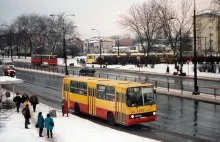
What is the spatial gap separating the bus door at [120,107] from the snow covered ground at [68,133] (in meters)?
0.95

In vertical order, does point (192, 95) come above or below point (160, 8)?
below

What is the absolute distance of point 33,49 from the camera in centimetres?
13000

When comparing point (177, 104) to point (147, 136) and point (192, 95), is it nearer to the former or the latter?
point (192, 95)

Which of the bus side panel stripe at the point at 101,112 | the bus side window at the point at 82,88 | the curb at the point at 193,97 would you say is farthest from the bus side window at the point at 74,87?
the curb at the point at 193,97

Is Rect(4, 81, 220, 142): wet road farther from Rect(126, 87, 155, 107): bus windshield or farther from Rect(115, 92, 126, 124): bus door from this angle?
Rect(126, 87, 155, 107): bus windshield

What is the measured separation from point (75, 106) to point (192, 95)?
11634 mm

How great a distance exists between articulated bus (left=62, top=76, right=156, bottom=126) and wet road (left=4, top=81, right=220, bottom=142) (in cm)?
78

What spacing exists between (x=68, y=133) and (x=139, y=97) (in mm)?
4524

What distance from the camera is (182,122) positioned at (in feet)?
69.1

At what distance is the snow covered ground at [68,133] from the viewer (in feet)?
55.4

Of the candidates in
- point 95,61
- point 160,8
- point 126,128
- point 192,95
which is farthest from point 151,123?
point 95,61

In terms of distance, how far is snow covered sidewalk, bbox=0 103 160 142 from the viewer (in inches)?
664

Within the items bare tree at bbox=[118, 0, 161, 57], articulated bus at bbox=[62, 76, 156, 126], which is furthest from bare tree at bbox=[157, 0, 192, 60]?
articulated bus at bbox=[62, 76, 156, 126]

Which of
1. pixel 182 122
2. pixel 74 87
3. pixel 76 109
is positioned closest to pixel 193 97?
pixel 182 122
